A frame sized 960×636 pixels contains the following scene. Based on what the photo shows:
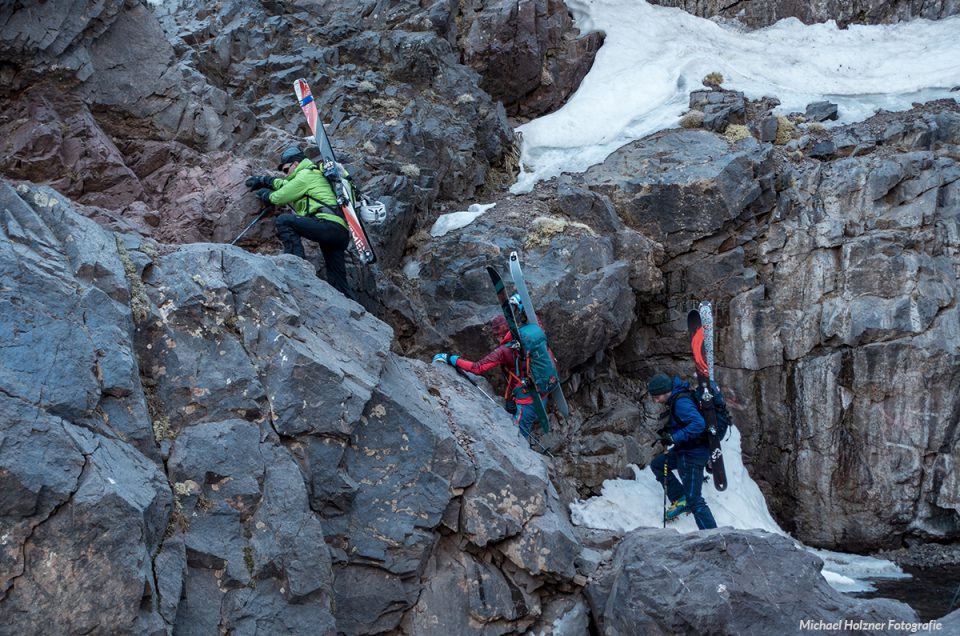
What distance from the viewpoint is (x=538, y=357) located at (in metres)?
11.0

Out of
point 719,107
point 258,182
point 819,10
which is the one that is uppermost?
point 819,10

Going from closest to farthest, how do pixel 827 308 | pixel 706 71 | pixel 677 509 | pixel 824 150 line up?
1. pixel 677 509
2. pixel 827 308
3. pixel 824 150
4. pixel 706 71

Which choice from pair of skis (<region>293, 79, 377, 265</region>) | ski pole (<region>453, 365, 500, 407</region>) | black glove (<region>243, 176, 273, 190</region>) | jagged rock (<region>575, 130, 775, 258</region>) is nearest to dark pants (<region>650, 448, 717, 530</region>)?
ski pole (<region>453, 365, 500, 407</region>)

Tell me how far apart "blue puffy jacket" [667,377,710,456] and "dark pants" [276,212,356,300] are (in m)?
5.25

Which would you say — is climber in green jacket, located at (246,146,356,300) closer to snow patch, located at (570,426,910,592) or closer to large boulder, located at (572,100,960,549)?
snow patch, located at (570,426,910,592)

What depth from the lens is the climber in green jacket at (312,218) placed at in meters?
10.6

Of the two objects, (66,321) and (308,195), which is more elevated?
(66,321)

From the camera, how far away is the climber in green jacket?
10625 millimetres

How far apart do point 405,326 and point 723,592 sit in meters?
7.02

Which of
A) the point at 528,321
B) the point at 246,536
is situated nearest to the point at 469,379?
the point at 528,321

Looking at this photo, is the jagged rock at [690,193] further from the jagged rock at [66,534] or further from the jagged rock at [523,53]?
the jagged rock at [66,534]

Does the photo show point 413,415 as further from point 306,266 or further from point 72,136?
point 72,136

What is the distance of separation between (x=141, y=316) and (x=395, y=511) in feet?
11.2

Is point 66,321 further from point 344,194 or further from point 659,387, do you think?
point 659,387
